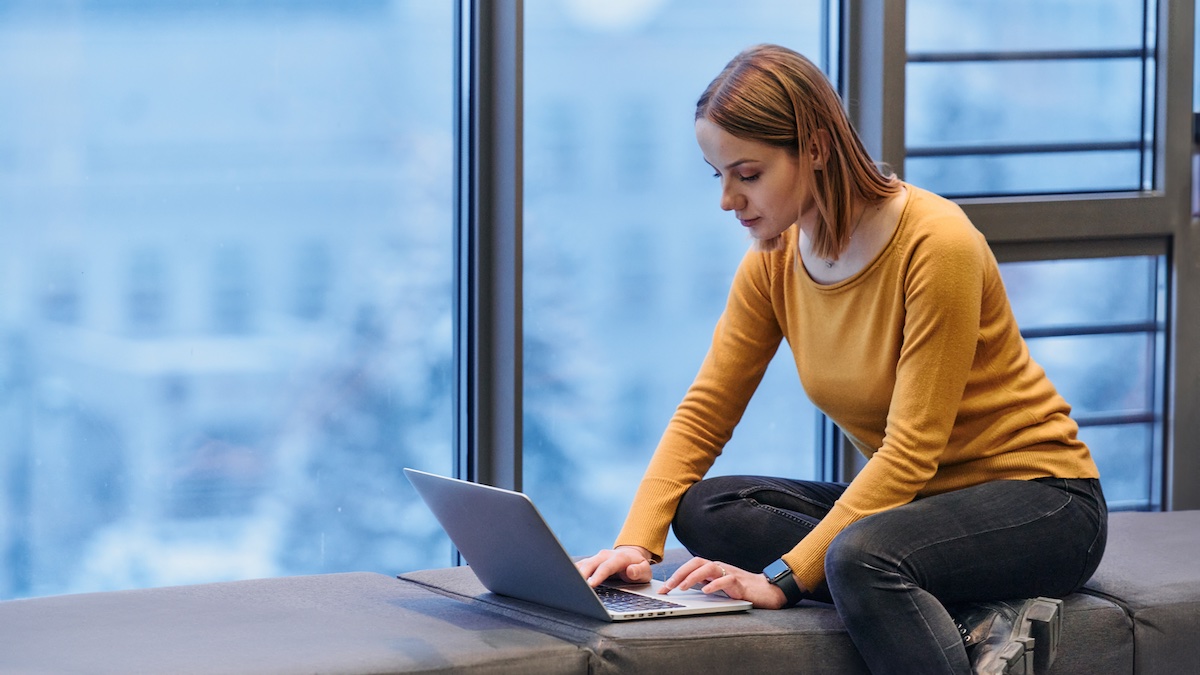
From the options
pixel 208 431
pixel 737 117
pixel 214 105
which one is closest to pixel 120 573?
pixel 208 431

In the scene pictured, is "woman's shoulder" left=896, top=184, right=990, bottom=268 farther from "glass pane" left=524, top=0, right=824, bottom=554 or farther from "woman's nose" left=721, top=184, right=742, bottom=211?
"glass pane" left=524, top=0, right=824, bottom=554

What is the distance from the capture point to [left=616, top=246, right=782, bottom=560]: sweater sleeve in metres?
2.12

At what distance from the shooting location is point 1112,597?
1.98 m

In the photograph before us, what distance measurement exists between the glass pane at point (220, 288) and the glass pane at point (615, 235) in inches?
8.1

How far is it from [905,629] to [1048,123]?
5.98 ft

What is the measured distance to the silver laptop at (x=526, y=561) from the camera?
A: 175cm

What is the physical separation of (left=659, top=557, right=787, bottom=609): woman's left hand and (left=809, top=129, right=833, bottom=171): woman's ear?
0.56 metres

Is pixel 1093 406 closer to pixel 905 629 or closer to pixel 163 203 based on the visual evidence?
pixel 905 629

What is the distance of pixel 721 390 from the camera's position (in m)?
2.17

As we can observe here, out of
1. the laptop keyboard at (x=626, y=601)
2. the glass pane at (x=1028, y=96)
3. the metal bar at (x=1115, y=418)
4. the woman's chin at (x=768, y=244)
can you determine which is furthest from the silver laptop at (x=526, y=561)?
the metal bar at (x=1115, y=418)

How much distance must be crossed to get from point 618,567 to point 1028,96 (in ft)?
5.79

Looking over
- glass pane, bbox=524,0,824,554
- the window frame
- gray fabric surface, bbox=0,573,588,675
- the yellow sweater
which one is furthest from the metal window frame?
gray fabric surface, bbox=0,573,588,675

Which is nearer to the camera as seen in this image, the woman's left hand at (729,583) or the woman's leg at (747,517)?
the woman's left hand at (729,583)

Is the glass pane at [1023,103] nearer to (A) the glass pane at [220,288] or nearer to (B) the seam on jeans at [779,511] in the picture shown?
(A) the glass pane at [220,288]
